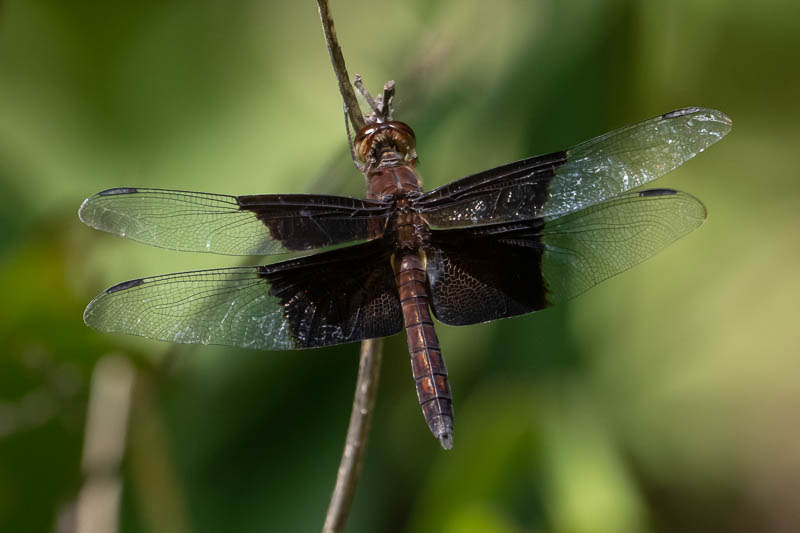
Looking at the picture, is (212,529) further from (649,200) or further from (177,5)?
(177,5)

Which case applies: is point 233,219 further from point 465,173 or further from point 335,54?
point 465,173

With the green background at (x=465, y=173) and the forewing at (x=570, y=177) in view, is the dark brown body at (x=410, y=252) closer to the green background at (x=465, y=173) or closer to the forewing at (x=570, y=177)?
the forewing at (x=570, y=177)

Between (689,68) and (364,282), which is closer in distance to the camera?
(364,282)

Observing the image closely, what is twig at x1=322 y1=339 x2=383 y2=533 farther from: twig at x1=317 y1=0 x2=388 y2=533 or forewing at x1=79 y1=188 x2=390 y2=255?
forewing at x1=79 y1=188 x2=390 y2=255

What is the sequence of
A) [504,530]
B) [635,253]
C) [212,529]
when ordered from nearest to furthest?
1. [635,253]
2. [504,530]
3. [212,529]

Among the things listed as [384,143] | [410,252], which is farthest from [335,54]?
[410,252]

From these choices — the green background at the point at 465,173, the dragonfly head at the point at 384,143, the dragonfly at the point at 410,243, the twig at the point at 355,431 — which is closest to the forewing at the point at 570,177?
the dragonfly at the point at 410,243

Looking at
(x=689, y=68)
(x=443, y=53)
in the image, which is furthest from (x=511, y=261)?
(x=689, y=68)
